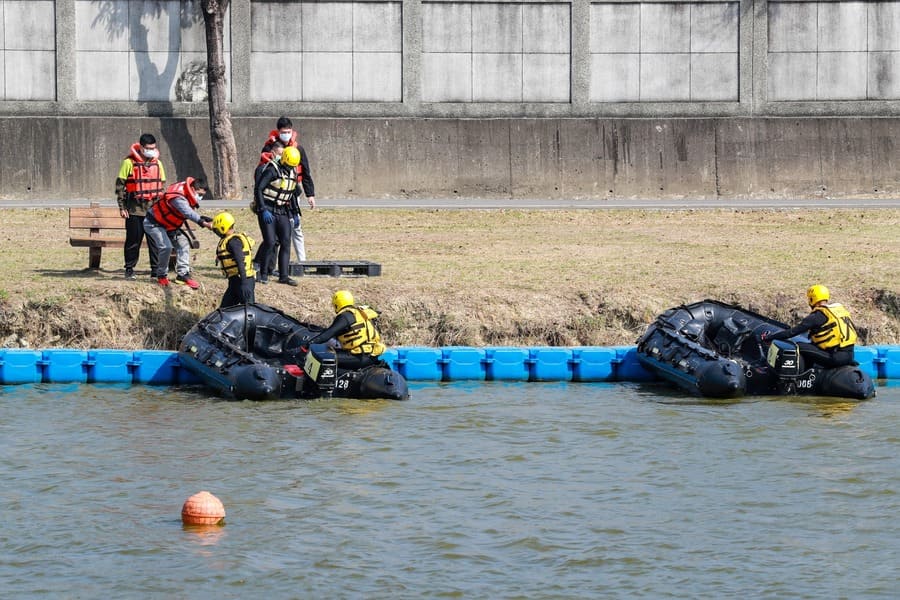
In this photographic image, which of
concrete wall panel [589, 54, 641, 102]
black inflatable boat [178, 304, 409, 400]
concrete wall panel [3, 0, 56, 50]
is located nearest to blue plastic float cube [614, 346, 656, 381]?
black inflatable boat [178, 304, 409, 400]

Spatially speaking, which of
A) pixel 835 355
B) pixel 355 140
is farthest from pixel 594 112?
pixel 835 355

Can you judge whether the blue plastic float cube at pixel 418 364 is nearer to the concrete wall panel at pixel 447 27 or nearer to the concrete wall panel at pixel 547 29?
the concrete wall panel at pixel 447 27

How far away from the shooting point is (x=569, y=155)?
31281 mm

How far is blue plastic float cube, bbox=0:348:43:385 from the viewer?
19.1 meters

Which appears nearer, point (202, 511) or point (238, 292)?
point (202, 511)

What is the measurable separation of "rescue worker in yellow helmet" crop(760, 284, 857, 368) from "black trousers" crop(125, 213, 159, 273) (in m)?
7.93

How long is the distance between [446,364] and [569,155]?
489 inches

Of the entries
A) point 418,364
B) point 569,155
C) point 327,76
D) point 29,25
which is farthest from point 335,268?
point 29,25

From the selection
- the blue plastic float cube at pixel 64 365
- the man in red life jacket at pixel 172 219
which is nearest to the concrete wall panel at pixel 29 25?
the man in red life jacket at pixel 172 219

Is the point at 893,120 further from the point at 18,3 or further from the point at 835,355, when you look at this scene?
the point at 18,3

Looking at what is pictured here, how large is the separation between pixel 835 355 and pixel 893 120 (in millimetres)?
14493

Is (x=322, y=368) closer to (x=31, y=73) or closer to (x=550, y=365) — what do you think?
(x=550, y=365)

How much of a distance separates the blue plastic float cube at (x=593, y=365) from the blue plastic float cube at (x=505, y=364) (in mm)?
619

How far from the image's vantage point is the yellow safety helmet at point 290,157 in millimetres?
20438
